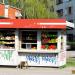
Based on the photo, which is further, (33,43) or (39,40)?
(33,43)

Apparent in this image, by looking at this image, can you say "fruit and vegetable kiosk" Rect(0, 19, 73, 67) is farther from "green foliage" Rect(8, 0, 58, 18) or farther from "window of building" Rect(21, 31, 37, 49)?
"green foliage" Rect(8, 0, 58, 18)

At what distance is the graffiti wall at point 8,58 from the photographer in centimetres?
2164

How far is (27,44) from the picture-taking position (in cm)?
2202

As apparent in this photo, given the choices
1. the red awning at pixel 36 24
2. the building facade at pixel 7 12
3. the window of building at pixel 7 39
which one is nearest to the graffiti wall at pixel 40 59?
the window of building at pixel 7 39

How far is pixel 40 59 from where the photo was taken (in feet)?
70.4

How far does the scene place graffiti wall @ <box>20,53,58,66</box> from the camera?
840 inches

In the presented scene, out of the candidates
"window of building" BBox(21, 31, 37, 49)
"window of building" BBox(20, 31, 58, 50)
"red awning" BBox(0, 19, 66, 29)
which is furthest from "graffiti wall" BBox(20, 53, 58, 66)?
"red awning" BBox(0, 19, 66, 29)

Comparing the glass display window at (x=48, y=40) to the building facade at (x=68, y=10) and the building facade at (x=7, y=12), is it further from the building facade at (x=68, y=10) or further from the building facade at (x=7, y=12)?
the building facade at (x=68, y=10)

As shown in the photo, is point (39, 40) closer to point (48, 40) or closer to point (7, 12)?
point (48, 40)

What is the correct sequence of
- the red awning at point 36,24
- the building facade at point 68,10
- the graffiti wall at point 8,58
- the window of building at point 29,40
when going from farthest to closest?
the building facade at point 68,10, the window of building at point 29,40, the graffiti wall at point 8,58, the red awning at point 36,24

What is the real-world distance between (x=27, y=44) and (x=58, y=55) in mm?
2047

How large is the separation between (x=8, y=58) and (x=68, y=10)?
54008 mm

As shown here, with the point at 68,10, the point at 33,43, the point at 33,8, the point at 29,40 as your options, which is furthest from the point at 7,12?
the point at 68,10

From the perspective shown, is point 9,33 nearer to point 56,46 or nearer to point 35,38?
point 35,38
